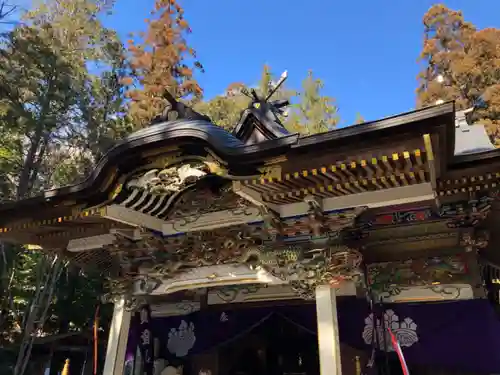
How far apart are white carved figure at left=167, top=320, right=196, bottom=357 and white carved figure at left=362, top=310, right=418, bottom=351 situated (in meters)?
2.86

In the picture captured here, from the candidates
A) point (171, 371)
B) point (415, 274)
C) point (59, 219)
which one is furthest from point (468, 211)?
point (171, 371)

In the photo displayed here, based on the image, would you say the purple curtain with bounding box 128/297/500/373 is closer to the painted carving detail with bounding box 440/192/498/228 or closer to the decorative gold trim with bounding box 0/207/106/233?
the painted carving detail with bounding box 440/192/498/228

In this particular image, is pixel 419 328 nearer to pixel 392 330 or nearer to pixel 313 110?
pixel 392 330

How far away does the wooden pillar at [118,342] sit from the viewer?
18.4ft

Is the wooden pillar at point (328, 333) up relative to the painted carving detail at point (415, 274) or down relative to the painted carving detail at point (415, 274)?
down

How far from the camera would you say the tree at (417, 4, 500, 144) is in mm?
15844

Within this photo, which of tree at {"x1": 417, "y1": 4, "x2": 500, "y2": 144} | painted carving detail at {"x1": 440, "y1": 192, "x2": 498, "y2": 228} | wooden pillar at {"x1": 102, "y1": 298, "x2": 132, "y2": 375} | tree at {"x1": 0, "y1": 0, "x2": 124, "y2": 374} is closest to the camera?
painted carving detail at {"x1": 440, "y1": 192, "x2": 498, "y2": 228}

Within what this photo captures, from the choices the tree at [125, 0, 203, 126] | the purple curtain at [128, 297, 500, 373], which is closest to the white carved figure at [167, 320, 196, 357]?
the purple curtain at [128, 297, 500, 373]

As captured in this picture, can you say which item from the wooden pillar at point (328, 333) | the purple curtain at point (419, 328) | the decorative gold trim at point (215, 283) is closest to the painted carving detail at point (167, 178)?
the decorative gold trim at point (215, 283)

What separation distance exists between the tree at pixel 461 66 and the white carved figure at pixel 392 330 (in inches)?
459

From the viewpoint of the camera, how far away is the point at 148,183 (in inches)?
197

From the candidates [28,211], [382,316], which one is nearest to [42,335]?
[28,211]

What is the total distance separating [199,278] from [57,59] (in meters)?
9.27

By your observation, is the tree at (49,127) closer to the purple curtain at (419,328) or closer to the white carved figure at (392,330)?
the purple curtain at (419,328)
